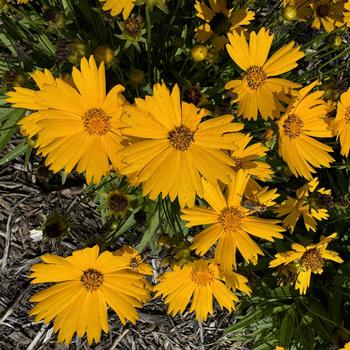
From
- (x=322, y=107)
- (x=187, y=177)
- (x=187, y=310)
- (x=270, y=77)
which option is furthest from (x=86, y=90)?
(x=187, y=310)

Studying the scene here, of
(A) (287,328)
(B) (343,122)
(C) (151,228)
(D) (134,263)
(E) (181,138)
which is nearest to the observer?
(E) (181,138)

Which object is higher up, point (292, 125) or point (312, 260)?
point (292, 125)

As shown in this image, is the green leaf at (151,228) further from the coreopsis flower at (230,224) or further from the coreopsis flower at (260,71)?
the coreopsis flower at (260,71)

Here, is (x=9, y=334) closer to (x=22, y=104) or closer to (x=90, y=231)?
(x=90, y=231)

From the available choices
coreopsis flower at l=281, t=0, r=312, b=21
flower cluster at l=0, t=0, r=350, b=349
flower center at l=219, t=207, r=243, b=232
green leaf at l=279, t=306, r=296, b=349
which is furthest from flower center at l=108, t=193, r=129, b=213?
green leaf at l=279, t=306, r=296, b=349

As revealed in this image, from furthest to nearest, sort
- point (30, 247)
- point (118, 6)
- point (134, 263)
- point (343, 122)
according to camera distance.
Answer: point (30, 247)
point (343, 122)
point (134, 263)
point (118, 6)

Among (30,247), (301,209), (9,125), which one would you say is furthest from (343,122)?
(30,247)

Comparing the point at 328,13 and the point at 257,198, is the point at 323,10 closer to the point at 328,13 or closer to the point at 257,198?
the point at 328,13

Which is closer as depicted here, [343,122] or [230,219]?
[230,219]
